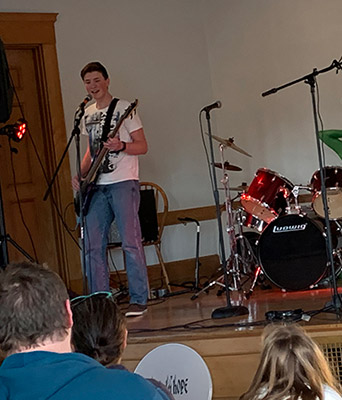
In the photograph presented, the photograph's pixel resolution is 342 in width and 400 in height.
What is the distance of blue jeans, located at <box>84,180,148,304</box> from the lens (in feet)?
15.5

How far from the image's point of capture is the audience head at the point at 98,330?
2.35 m

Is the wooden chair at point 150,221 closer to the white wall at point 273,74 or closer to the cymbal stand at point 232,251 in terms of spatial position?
the cymbal stand at point 232,251

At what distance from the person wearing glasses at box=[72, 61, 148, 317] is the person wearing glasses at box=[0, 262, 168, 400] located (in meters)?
2.88

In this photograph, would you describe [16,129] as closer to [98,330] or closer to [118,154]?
[118,154]

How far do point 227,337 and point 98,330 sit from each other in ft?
5.86

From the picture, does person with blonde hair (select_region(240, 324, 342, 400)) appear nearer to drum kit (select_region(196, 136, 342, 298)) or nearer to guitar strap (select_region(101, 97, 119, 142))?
guitar strap (select_region(101, 97, 119, 142))

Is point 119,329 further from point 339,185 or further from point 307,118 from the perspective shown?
point 307,118

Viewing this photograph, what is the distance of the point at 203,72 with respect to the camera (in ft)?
22.6

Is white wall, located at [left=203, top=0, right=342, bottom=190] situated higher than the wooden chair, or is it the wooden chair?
white wall, located at [left=203, top=0, right=342, bottom=190]

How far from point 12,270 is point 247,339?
7.78ft

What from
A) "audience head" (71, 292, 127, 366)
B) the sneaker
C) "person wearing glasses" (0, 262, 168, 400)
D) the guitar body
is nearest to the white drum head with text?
the sneaker

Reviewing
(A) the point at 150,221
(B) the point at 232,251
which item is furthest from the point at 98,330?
(A) the point at 150,221

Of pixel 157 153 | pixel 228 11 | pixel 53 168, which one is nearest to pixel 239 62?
pixel 228 11

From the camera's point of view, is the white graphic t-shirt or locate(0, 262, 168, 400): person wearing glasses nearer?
locate(0, 262, 168, 400): person wearing glasses
